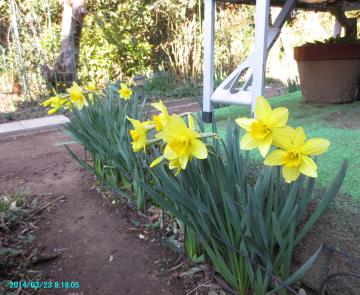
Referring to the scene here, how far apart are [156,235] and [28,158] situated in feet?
5.60

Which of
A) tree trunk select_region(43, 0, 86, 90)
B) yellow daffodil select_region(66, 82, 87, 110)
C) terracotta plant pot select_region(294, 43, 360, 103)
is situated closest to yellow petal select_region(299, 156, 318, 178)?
yellow daffodil select_region(66, 82, 87, 110)

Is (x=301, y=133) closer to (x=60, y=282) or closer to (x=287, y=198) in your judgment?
(x=287, y=198)

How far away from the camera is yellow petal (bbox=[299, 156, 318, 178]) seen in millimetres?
710

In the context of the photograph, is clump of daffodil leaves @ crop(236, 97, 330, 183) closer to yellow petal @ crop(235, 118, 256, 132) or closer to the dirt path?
yellow petal @ crop(235, 118, 256, 132)

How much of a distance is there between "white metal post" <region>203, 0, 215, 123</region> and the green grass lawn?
153 millimetres

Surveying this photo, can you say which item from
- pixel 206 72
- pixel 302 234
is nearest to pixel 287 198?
pixel 302 234

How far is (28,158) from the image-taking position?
2.74 metres

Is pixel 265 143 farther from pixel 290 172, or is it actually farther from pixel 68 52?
pixel 68 52

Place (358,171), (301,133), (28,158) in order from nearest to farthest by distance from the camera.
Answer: (301,133) → (358,171) → (28,158)

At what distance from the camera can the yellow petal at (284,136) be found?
74 centimetres

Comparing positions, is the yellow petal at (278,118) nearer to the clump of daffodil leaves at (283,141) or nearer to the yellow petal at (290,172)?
the clump of daffodil leaves at (283,141)

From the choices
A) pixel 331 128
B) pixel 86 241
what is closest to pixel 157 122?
pixel 86 241

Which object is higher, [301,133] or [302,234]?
[301,133]

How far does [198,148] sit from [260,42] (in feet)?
4.02
